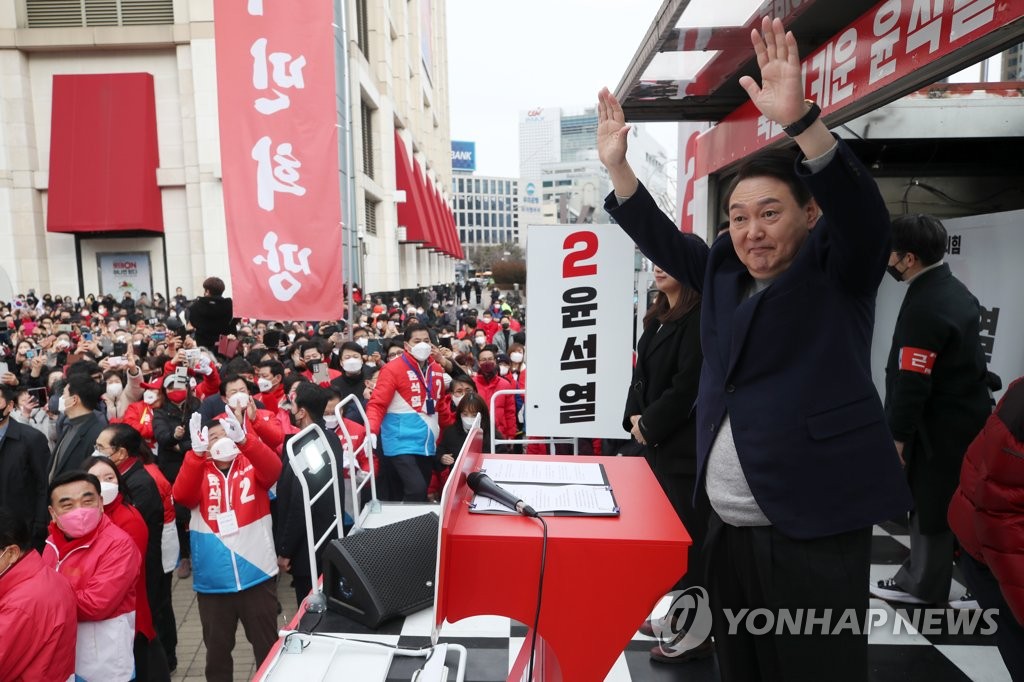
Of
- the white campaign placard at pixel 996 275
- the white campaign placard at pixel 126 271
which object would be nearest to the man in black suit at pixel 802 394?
the white campaign placard at pixel 996 275

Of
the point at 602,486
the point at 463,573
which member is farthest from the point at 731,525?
the point at 463,573

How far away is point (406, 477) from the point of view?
5.55 m

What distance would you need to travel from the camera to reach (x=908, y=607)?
3604 millimetres

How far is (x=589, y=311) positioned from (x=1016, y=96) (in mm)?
4017

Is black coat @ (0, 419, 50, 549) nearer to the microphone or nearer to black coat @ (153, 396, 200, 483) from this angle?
black coat @ (153, 396, 200, 483)

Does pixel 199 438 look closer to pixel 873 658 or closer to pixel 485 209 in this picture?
pixel 873 658

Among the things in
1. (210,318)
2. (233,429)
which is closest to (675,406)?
(233,429)

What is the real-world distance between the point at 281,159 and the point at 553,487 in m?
5.30

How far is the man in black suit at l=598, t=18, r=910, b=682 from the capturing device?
1.45m

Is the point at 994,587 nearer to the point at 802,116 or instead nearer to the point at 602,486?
the point at 602,486

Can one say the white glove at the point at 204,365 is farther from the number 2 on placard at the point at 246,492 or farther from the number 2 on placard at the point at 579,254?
the number 2 on placard at the point at 579,254

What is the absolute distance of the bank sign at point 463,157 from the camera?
119 metres

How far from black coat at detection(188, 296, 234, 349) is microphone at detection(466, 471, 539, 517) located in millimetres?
6495

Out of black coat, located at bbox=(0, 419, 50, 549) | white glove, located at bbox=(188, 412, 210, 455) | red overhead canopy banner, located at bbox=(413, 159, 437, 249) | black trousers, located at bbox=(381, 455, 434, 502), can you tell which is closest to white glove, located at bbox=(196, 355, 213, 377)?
black coat, located at bbox=(0, 419, 50, 549)
